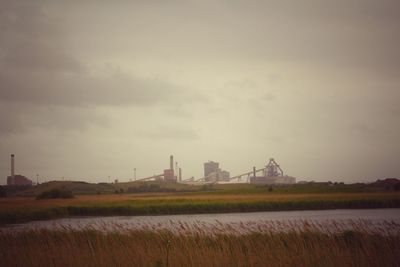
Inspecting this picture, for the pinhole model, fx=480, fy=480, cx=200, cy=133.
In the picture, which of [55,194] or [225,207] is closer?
[225,207]

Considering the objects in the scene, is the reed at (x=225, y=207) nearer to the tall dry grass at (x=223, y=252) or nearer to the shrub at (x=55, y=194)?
the shrub at (x=55, y=194)

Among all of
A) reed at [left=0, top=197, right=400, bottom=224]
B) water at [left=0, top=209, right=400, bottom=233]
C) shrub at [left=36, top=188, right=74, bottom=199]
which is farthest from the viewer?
shrub at [left=36, top=188, right=74, bottom=199]

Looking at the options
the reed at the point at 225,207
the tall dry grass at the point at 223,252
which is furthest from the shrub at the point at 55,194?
the tall dry grass at the point at 223,252

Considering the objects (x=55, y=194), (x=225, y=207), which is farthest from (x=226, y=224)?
(x=55, y=194)

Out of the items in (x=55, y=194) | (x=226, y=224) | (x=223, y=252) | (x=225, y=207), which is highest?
(x=55, y=194)

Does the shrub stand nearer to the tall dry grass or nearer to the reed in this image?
the reed

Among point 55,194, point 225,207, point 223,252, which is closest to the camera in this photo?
point 223,252

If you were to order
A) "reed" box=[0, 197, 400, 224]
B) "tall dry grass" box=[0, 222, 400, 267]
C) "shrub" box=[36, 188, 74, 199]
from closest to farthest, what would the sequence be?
"tall dry grass" box=[0, 222, 400, 267]
"reed" box=[0, 197, 400, 224]
"shrub" box=[36, 188, 74, 199]

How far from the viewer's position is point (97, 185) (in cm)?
16762

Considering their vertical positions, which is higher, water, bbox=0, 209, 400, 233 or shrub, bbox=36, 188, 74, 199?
shrub, bbox=36, 188, 74, 199

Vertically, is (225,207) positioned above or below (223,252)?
below

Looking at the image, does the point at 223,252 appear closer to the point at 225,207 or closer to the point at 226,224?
the point at 226,224

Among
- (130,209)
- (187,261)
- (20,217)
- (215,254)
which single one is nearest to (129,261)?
(187,261)

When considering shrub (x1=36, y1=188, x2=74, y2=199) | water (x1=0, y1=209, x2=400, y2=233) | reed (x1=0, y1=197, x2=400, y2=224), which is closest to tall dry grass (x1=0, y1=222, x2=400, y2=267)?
water (x1=0, y1=209, x2=400, y2=233)
